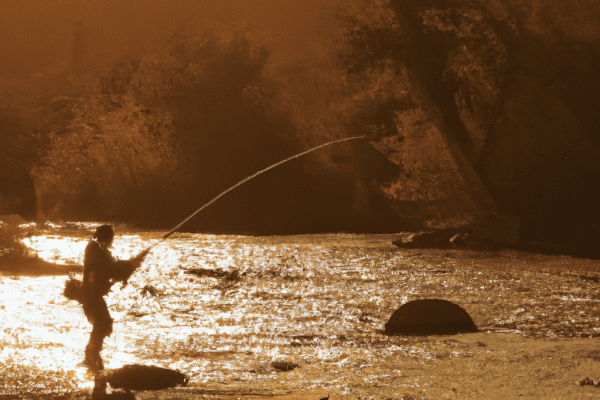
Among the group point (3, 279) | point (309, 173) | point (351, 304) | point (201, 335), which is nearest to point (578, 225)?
point (309, 173)

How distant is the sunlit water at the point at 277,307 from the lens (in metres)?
4.27

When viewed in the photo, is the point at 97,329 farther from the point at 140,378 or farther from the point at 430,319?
the point at 430,319

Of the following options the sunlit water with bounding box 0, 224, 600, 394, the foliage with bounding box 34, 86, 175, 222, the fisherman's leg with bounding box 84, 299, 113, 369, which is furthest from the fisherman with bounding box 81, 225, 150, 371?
the foliage with bounding box 34, 86, 175, 222

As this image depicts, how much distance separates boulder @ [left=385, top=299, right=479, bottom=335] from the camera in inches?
211

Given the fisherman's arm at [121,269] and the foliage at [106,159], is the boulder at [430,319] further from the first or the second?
the foliage at [106,159]

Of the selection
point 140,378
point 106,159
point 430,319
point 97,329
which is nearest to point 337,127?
point 106,159

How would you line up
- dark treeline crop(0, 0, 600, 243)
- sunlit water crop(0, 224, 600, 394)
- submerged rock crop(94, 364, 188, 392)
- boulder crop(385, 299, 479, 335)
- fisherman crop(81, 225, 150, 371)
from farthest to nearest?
1. dark treeline crop(0, 0, 600, 243)
2. boulder crop(385, 299, 479, 335)
3. sunlit water crop(0, 224, 600, 394)
4. fisherman crop(81, 225, 150, 371)
5. submerged rock crop(94, 364, 188, 392)

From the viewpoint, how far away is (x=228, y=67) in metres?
11.2

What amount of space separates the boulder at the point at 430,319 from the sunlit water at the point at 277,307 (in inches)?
9.6

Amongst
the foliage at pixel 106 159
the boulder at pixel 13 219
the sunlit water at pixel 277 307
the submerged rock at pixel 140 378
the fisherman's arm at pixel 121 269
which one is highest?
the foliage at pixel 106 159

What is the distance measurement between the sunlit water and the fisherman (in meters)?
0.16

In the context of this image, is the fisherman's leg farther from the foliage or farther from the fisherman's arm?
the foliage

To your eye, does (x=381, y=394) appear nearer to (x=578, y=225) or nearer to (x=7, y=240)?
(x=7, y=240)

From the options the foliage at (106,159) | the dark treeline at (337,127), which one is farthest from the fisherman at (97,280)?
the foliage at (106,159)
